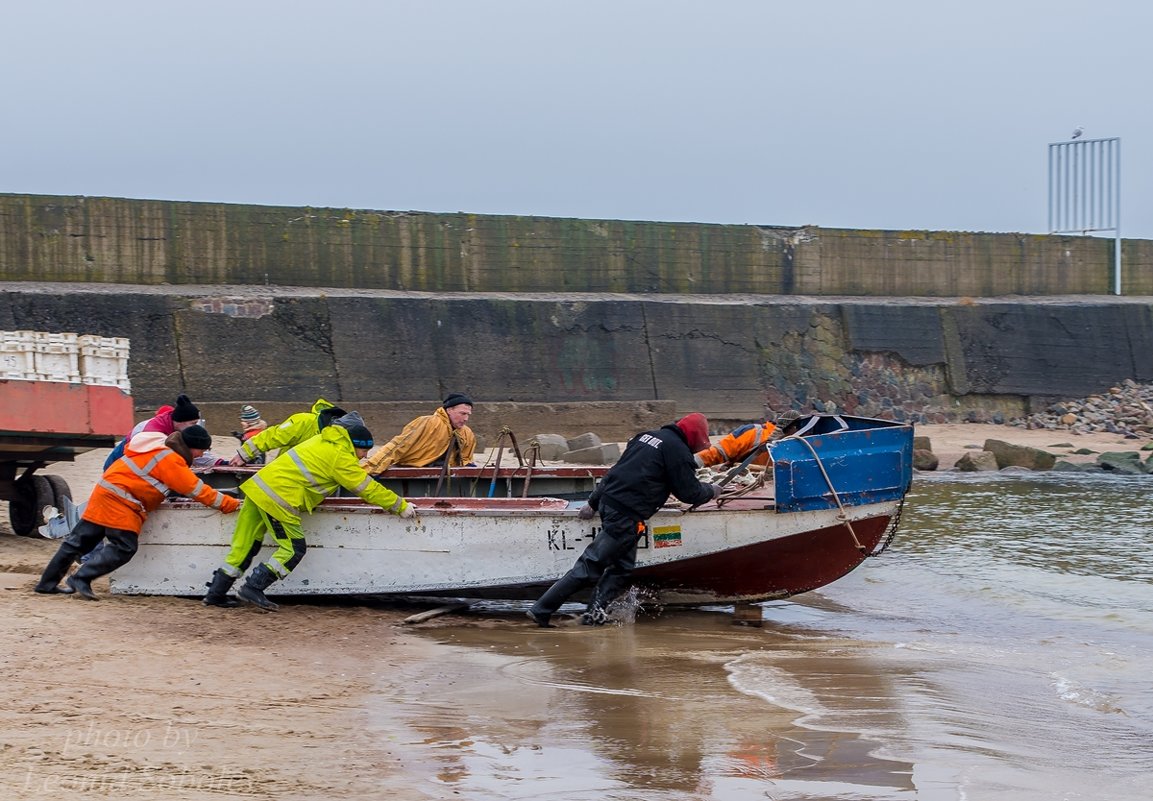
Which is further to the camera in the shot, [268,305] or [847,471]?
[268,305]

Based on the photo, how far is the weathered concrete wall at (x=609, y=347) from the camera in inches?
712

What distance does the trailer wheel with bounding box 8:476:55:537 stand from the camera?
34.9 feet

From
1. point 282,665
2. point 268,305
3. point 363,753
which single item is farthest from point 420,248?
point 363,753

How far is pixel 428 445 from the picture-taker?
32.9ft

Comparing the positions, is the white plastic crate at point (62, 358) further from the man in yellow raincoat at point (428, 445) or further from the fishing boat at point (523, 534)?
the man in yellow raincoat at point (428, 445)

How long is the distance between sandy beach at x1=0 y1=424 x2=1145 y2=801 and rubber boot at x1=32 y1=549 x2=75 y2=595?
0.41 ft

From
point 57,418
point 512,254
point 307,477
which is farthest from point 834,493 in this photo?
point 512,254

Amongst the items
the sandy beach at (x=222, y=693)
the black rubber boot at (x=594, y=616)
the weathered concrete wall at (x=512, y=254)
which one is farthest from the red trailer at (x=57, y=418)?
the weathered concrete wall at (x=512, y=254)

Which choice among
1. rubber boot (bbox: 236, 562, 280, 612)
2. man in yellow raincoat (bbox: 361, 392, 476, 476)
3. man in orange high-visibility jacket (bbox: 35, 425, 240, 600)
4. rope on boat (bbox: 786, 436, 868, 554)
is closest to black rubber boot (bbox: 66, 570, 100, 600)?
man in orange high-visibility jacket (bbox: 35, 425, 240, 600)

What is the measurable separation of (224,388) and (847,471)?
11.7 m

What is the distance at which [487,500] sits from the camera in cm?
871

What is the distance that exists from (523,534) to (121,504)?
250 cm

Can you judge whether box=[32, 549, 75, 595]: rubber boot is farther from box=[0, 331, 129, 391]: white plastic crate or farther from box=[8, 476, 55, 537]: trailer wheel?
box=[8, 476, 55, 537]: trailer wheel

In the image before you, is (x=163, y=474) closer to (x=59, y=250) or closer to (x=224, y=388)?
(x=224, y=388)
